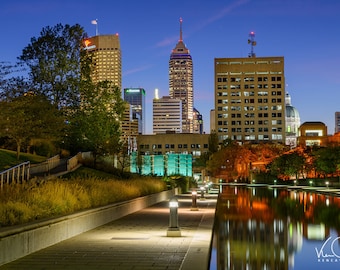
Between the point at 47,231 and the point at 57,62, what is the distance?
117 feet

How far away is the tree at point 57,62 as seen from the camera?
46312 mm

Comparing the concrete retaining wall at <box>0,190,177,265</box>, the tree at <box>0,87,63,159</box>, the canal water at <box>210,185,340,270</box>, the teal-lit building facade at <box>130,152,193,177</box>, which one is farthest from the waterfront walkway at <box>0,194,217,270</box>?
the teal-lit building facade at <box>130,152,193,177</box>

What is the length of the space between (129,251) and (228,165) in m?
111

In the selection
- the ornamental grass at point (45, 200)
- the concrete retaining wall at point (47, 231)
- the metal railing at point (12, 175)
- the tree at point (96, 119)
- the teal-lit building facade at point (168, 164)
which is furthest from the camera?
the teal-lit building facade at point (168, 164)

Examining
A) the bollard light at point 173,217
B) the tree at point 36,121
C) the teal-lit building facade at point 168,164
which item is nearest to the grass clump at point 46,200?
the bollard light at point 173,217

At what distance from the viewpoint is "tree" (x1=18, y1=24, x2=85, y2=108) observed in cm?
4631

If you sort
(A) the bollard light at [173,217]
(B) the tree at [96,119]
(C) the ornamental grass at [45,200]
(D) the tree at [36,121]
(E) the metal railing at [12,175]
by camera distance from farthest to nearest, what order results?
(B) the tree at [96,119] → (D) the tree at [36,121] → (E) the metal railing at [12,175] → (A) the bollard light at [173,217] → (C) the ornamental grass at [45,200]

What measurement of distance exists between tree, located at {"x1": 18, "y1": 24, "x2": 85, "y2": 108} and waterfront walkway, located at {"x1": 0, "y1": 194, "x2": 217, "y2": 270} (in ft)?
102

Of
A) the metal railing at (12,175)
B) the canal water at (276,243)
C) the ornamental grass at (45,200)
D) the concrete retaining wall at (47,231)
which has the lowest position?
the canal water at (276,243)

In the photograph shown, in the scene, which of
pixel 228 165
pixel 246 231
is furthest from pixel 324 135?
pixel 246 231

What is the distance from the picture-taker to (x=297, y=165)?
89.3 metres

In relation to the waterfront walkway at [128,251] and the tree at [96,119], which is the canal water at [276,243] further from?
the tree at [96,119]

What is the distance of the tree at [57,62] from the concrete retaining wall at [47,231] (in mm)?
27821

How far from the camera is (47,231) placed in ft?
41.4
